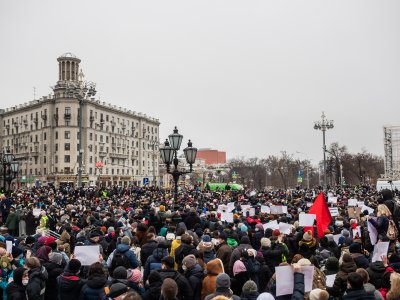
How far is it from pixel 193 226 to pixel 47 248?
20.1 feet

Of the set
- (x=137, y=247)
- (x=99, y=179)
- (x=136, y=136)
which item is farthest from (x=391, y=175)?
(x=137, y=247)

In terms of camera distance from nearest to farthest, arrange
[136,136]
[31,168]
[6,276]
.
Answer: [6,276], [31,168], [136,136]

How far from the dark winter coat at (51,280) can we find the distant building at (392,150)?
229 ft

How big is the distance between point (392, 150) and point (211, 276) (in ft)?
261

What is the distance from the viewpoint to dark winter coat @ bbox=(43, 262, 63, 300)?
309 inches

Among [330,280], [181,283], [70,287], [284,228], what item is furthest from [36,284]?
[284,228]

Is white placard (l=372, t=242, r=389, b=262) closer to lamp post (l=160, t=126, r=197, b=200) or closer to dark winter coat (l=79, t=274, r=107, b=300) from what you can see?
dark winter coat (l=79, t=274, r=107, b=300)

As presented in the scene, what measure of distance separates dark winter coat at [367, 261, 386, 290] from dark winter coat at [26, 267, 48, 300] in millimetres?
5449

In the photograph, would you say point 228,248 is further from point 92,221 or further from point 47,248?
point 92,221

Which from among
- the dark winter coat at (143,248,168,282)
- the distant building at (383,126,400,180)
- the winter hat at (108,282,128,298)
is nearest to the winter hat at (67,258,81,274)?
the dark winter coat at (143,248,168,282)

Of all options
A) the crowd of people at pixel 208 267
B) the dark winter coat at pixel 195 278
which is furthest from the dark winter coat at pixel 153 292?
the dark winter coat at pixel 195 278

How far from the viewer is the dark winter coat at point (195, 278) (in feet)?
23.5

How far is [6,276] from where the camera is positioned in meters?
7.93

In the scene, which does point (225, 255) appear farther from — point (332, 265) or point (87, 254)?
point (87, 254)
